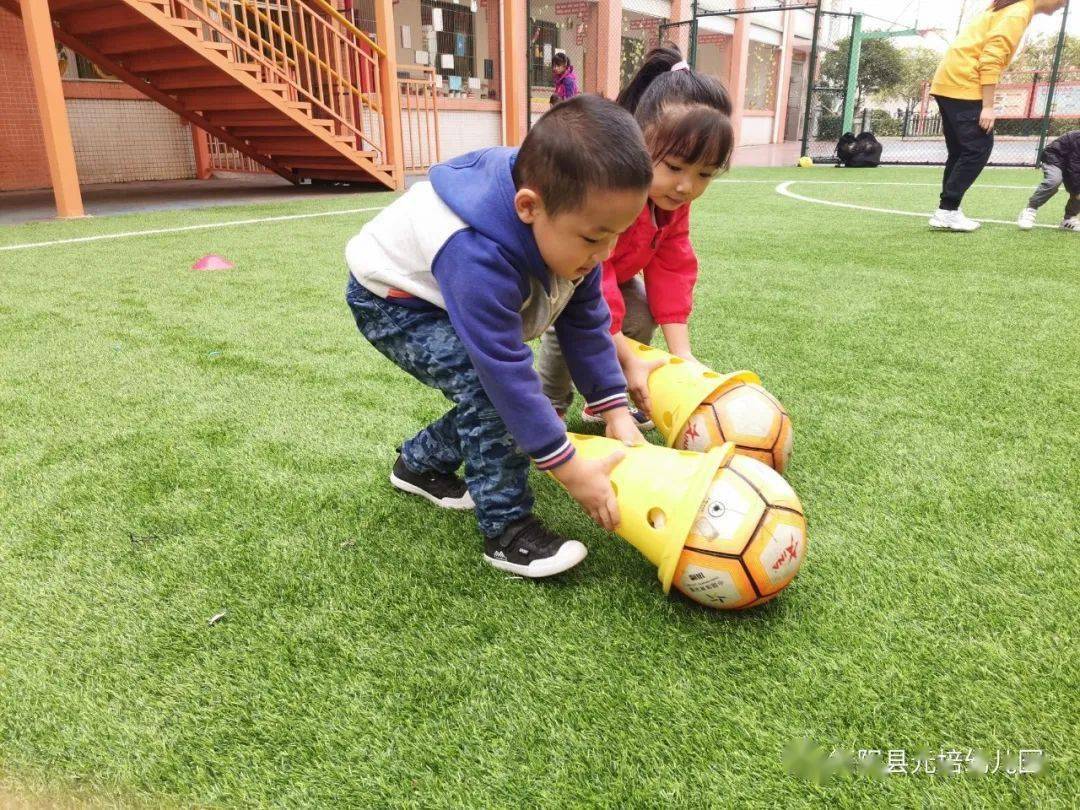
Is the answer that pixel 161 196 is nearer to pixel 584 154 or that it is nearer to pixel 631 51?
pixel 584 154

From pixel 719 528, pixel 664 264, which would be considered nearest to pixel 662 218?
pixel 664 264

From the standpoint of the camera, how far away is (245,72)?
8.05 metres

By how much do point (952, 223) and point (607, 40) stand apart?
12.9 m

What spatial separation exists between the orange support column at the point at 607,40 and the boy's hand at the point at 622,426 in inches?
650

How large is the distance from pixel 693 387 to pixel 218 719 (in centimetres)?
133

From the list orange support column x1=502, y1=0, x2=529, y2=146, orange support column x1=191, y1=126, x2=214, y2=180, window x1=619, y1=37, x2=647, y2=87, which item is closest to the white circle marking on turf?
orange support column x1=502, y1=0, x2=529, y2=146

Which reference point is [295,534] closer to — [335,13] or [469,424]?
[469,424]

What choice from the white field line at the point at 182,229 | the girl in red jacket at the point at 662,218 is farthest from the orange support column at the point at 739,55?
the girl in red jacket at the point at 662,218

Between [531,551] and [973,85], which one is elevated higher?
[973,85]

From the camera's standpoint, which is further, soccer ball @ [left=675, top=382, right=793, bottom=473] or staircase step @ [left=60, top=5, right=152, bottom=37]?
staircase step @ [left=60, top=5, right=152, bottom=37]

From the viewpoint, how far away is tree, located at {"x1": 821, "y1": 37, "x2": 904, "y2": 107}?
28.6 meters

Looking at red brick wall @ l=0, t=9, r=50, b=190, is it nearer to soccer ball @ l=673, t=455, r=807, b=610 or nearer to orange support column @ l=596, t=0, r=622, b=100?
orange support column @ l=596, t=0, r=622, b=100

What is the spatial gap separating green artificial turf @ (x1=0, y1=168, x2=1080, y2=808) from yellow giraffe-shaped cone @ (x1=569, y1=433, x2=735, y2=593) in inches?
5.0

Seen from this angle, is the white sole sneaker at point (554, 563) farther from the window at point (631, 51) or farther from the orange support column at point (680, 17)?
the window at point (631, 51)
